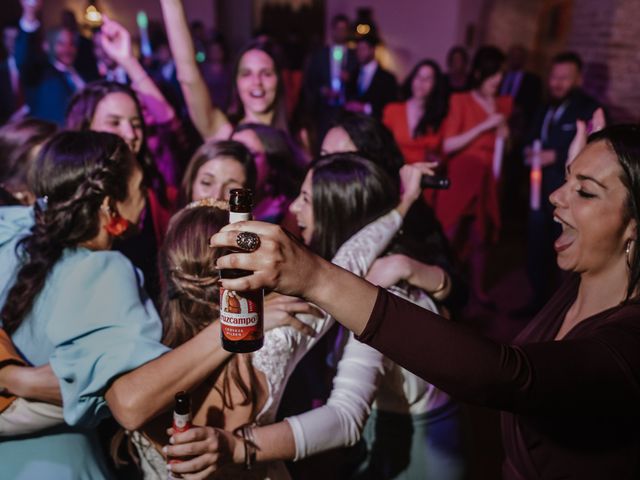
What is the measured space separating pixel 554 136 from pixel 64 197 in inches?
127

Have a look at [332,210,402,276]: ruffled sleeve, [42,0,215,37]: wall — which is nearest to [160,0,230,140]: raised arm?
[332,210,402,276]: ruffled sleeve

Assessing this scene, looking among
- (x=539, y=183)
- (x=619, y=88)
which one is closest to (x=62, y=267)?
(x=539, y=183)

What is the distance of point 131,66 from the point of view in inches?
110

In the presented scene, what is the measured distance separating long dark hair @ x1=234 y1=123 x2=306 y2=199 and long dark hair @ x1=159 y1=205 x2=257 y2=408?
1.29 m

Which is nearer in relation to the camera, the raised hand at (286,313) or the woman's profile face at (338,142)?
the raised hand at (286,313)

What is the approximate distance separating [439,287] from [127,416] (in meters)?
0.98

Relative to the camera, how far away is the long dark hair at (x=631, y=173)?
1135 millimetres

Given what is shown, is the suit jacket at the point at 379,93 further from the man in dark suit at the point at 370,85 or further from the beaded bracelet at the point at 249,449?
the beaded bracelet at the point at 249,449

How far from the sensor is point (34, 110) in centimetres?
406

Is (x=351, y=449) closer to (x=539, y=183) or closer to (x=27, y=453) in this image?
(x=27, y=453)

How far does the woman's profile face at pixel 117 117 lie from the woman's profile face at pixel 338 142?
2.82 feet

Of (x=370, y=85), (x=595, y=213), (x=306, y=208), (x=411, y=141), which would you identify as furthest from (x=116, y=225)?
(x=370, y=85)

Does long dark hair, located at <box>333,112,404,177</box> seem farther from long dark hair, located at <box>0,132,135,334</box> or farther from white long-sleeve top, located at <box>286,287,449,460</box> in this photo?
long dark hair, located at <box>0,132,135,334</box>

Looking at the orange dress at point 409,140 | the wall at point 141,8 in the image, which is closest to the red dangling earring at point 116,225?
the orange dress at point 409,140
